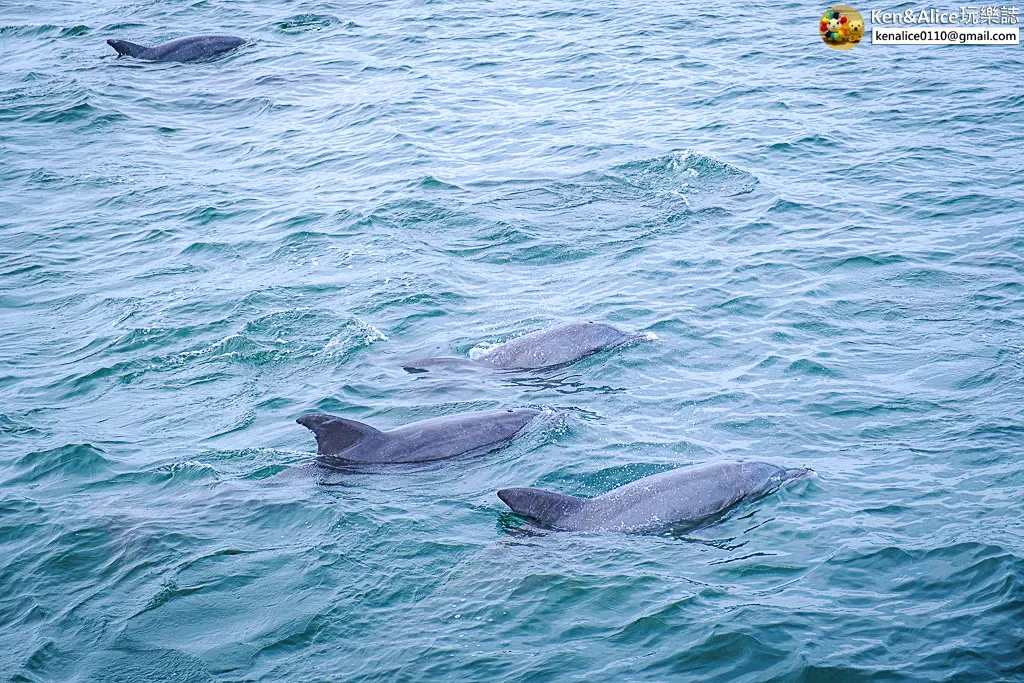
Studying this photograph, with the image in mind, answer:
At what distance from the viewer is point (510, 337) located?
528 inches

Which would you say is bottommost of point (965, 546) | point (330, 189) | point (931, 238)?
point (965, 546)

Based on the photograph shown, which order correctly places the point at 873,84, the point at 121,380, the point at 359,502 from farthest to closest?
the point at 873,84 < the point at 121,380 < the point at 359,502

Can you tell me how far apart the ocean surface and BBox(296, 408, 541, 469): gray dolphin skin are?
0.64ft

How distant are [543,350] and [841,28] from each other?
16.2 meters

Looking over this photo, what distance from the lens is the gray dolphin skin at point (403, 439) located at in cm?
1051

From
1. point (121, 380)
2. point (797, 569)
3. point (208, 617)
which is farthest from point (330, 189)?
point (797, 569)

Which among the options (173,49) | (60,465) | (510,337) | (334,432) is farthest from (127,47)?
(334,432)

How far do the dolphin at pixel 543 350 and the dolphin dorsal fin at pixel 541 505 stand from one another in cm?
345

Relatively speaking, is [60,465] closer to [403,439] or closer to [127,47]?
[403,439]

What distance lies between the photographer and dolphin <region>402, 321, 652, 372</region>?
12.7m

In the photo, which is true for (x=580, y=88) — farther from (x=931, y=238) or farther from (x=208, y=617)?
(x=208, y=617)

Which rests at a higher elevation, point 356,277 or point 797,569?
point 356,277

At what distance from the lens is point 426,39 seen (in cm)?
2762

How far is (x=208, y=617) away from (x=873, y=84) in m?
18.0
